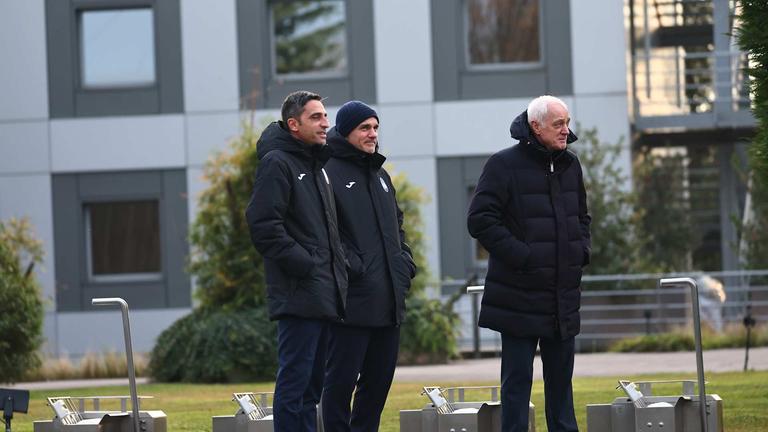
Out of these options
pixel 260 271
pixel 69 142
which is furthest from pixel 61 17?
pixel 260 271

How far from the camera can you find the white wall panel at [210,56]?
83.7 ft

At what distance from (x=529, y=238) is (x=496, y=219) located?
197 millimetres

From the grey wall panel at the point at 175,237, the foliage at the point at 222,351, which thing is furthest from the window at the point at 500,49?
the foliage at the point at 222,351

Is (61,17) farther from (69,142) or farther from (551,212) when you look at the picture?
(551,212)

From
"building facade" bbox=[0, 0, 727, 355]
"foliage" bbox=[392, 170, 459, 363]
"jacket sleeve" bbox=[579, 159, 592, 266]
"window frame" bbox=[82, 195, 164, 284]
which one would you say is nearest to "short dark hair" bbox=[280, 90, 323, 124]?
"jacket sleeve" bbox=[579, 159, 592, 266]

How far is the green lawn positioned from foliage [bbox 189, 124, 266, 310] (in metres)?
1.64

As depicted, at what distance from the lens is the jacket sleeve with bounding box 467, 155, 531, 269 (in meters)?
7.82

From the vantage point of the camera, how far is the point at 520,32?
25.4m

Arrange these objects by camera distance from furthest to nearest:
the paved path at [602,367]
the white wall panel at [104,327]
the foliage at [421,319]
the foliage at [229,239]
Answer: the white wall panel at [104,327] < the foliage at [421,319] < the foliage at [229,239] < the paved path at [602,367]

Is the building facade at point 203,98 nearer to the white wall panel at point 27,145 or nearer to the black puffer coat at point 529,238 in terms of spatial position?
the white wall panel at point 27,145

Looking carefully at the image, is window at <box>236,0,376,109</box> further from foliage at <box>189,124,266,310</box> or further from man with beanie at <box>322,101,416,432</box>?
man with beanie at <box>322,101,416,432</box>

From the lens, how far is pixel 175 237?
25828mm

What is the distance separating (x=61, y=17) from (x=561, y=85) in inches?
333

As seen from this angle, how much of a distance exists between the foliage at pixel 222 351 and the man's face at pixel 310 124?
9.36 meters
